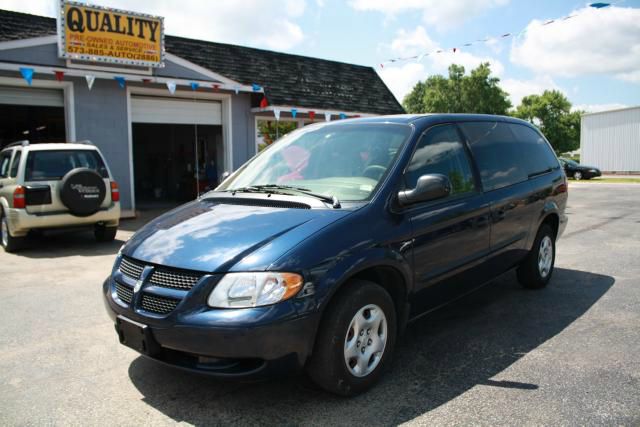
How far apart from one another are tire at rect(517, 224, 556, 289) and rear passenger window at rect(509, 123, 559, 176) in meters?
0.64

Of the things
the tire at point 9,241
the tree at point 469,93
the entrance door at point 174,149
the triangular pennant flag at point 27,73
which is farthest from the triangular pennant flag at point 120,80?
the tree at point 469,93

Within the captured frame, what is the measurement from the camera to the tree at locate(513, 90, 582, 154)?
83062 millimetres

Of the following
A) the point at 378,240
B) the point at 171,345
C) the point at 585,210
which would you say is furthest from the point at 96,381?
the point at 585,210

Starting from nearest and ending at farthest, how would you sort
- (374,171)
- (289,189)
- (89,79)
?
(374,171)
(289,189)
(89,79)

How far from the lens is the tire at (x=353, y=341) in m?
3.02

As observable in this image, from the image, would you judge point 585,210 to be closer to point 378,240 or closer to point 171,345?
point 378,240

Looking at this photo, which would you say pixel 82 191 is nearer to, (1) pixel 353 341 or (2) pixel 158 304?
(2) pixel 158 304

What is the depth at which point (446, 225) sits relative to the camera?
392cm

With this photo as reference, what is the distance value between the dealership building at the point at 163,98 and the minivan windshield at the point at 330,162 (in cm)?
871

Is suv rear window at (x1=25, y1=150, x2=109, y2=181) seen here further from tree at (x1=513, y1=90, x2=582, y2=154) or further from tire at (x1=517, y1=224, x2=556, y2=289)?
tree at (x1=513, y1=90, x2=582, y2=154)

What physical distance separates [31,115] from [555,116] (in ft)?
272

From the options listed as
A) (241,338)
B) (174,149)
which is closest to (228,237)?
(241,338)

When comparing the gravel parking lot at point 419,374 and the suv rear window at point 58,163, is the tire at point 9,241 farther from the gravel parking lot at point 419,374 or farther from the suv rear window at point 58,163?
the gravel parking lot at point 419,374

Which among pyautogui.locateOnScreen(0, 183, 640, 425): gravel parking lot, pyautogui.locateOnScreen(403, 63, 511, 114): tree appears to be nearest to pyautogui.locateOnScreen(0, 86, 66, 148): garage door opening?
pyautogui.locateOnScreen(0, 183, 640, 425): gravel parking lot
